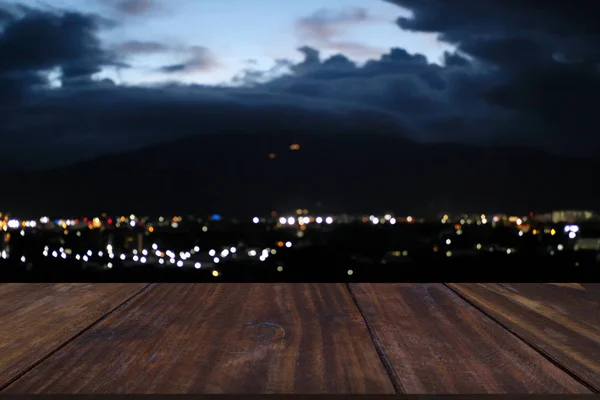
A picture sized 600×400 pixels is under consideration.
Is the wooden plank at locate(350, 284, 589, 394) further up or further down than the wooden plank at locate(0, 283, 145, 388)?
further down

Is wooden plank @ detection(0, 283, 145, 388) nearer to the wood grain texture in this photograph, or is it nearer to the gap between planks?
the gap between planks

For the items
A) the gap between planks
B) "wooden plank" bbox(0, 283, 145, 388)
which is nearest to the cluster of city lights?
"wooden plank" bbox(0, 283, 145, 388)

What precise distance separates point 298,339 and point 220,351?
25 cm

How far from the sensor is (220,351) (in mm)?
1880

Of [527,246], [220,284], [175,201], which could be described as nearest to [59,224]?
[175,201]

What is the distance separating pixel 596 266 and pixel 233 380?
94.5 metres

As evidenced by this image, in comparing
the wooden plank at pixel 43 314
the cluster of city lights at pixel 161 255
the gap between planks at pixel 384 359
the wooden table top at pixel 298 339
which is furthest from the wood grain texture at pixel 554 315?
the cluster of city lights at pixel 161 255

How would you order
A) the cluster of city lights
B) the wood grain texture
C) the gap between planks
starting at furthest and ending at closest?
the cluster of city lights < the wood grain texture < the gap between planks

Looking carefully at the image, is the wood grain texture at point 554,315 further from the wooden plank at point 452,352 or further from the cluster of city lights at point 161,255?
the cluster of city lights at point 161,255

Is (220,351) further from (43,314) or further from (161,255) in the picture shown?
(161,255)

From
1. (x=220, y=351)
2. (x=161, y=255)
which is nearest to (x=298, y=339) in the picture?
(x=220, y=351)

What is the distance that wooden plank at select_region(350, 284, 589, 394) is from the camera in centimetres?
159

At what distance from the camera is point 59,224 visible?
422 ft

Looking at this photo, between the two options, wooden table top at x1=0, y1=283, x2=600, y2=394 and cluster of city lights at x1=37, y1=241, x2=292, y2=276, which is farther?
cluster of city lights at x1=37, y1=241, x2=292, y2=276
